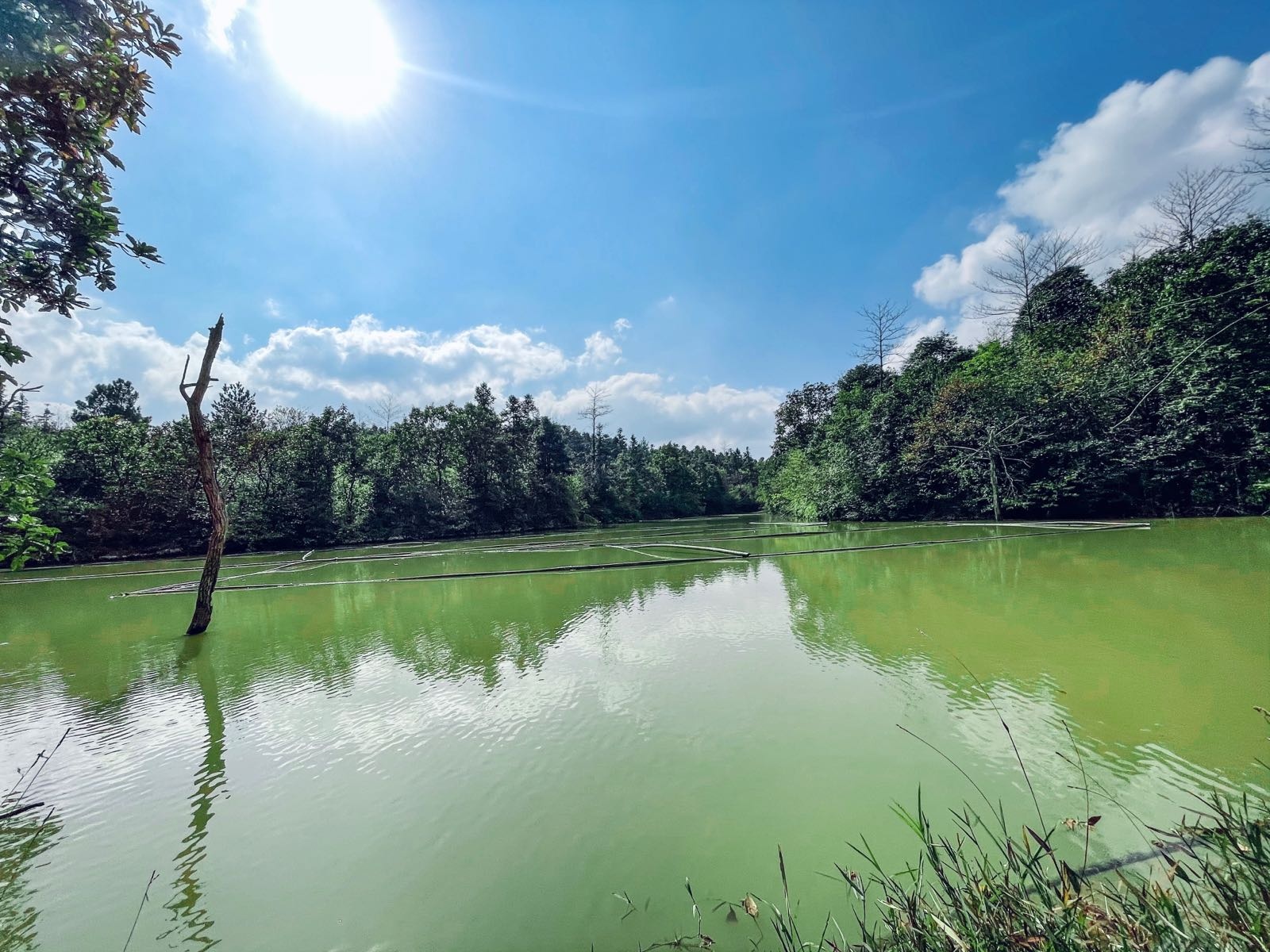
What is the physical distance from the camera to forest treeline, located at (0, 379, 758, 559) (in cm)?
2012

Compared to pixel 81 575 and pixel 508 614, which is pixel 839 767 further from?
pixel 81 575

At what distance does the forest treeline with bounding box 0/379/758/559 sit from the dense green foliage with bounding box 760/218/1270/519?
684 inches

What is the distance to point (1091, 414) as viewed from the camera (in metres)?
18.4

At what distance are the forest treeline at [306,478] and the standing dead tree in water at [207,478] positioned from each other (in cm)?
1287

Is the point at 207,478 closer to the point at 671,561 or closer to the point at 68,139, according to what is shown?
the point at 68,139

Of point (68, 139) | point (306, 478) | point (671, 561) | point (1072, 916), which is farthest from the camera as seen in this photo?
point (306, 478)

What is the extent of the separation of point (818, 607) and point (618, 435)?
180 feet

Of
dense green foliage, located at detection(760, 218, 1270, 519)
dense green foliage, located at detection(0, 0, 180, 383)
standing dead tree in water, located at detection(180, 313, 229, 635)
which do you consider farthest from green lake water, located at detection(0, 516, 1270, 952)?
dense green foliage, located at detection(760, 218, 1270, 519)

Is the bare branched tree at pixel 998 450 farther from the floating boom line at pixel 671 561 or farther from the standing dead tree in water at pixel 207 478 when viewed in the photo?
the standing dead tree in water at pixel 207 478

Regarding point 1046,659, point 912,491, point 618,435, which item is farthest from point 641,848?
point 618,435

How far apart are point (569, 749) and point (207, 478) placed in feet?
21.3

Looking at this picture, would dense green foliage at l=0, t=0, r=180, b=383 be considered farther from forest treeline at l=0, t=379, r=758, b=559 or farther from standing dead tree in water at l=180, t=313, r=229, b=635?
forest treeline at l=0, t=379, r=758, b=559

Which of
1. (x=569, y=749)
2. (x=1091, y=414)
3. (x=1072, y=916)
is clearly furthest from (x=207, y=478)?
(x=1091, y=414)

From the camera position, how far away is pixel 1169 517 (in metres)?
16.8
